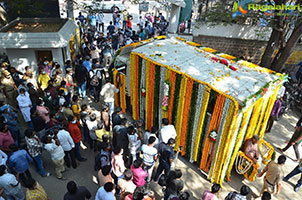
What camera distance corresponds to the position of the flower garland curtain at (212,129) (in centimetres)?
538

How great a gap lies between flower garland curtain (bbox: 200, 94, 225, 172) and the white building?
20.6 feet

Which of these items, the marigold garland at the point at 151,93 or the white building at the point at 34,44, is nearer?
the marigold garland at the point at 151,93

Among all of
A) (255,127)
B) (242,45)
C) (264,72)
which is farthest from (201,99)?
(242,45)

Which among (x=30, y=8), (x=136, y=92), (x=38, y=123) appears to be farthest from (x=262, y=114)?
(x=30, y=8)

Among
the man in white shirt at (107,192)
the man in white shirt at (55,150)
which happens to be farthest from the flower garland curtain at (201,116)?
the man in white shirt at (55,150)

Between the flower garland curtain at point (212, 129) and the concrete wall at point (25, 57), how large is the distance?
21.7ft

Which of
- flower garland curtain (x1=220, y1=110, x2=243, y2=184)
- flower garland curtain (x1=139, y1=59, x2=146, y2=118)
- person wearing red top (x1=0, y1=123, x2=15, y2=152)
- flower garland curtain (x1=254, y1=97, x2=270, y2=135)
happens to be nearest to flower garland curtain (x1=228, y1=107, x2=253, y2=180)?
flower garland curtain (x1=220, y1=110, x2=243, y2=184)

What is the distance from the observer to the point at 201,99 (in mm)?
5812

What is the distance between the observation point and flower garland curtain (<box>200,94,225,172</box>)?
538 cm

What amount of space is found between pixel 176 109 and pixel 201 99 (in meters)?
0.99

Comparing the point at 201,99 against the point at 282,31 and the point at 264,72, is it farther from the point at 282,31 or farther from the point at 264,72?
the point at 282,31

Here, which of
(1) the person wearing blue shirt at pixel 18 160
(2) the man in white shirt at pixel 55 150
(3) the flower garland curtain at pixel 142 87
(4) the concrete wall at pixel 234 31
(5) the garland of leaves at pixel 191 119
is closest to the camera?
(1) the person wearing blue shirt at pixel 18 160

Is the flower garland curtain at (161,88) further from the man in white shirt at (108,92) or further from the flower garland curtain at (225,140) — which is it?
the flower garland curtain at (225,140)

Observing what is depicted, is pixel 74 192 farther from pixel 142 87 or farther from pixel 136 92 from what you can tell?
pixel 136 92
